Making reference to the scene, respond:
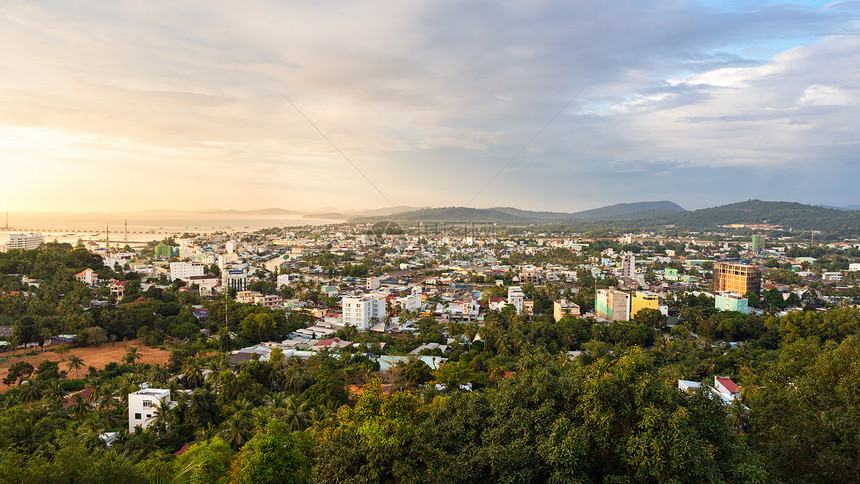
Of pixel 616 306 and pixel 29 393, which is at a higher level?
pixel 616 306

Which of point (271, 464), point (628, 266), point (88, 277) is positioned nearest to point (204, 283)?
point (88, 277)

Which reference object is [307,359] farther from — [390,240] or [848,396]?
[390,240]

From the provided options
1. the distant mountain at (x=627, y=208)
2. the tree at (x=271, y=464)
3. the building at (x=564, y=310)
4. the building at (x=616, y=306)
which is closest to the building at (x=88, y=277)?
the building at (x=564, y=310)

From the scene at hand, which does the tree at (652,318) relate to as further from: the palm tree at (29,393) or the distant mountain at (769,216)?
the distant mountain at (769,216)

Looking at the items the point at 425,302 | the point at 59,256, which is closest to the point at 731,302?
Answer: the point at 425,302

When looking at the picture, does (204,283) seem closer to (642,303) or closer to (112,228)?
(642,303)

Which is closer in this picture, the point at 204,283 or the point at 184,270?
the point at 204,283
